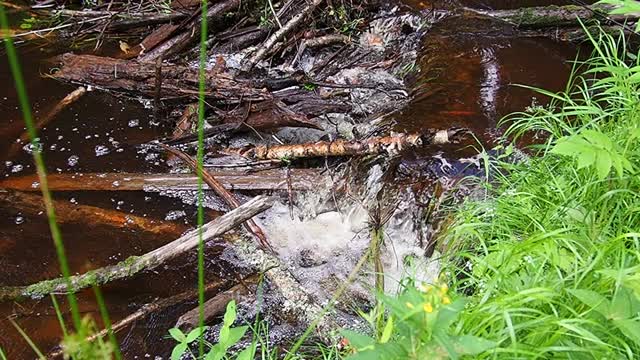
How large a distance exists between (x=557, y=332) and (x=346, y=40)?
445 cm

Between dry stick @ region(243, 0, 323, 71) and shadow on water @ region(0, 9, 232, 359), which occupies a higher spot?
dry stick @ region(243, 0, 323, 71)

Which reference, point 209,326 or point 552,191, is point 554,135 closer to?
point 552,191

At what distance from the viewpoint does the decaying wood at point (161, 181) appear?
385 centimetres

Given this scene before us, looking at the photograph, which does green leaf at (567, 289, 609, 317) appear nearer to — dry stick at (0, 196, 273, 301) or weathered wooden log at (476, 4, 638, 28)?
dry stick at (0, 196, 273, 301)

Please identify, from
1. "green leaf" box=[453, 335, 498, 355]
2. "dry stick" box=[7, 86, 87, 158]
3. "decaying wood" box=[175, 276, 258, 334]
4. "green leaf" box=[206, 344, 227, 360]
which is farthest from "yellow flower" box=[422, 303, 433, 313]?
"dry stick" box=[7, 86, 87, 158]

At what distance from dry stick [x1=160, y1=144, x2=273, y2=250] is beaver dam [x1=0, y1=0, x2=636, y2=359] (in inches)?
0.5

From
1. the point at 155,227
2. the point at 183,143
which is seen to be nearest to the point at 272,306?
the point at 155,227

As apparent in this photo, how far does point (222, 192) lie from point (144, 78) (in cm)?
165

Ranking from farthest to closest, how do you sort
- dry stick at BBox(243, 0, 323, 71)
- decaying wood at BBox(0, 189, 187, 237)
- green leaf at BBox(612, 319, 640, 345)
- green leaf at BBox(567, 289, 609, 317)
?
dry stick at BBox(243, 0, 323, 71) → decaying wood at BBox(0, 189, 187, 237) → green leaf at BBox(567, 289, 609, 317) → green leaf at BBox(612, 319, 640, 345)

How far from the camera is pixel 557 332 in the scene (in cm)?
158

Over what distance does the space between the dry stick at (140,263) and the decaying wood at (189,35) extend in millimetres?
2772

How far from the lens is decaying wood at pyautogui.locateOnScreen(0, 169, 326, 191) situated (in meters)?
3.85

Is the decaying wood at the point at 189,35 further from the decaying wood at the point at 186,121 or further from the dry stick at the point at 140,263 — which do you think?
the dry stick at the point at 140,263

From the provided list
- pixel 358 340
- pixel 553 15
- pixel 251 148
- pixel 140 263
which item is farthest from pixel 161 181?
pixel 553 15
